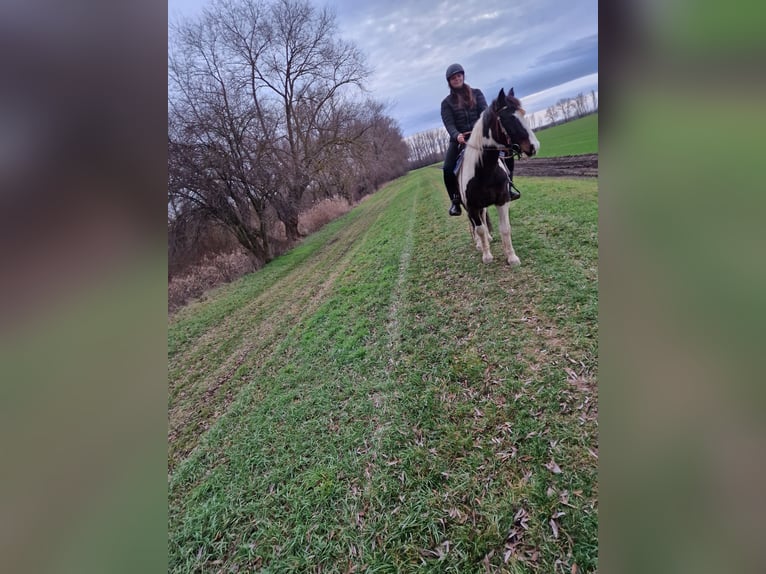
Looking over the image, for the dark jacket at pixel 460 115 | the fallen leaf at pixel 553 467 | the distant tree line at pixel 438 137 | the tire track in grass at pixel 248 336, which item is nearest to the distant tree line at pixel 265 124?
the distant tree line at pixel 438 137

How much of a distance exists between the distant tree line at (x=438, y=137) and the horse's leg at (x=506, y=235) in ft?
2.34

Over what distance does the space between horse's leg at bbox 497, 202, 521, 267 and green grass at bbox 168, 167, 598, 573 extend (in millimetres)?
95

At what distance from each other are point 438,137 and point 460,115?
0.36 m

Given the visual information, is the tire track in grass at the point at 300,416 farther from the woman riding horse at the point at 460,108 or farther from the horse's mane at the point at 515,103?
the horse's mane at the point at 515,103

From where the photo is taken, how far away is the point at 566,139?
163 cm

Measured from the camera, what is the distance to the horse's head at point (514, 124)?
2.00 meters
